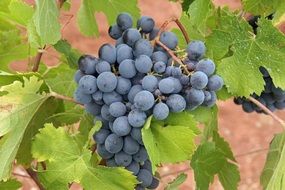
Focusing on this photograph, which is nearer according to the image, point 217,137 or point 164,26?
point 164,26

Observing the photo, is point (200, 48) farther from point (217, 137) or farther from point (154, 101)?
point (217, 137)

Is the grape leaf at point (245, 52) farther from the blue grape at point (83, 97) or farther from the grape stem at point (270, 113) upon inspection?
the blue grape at point (83, 97)

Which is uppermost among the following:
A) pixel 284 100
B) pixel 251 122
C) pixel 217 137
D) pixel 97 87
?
pixel 97 87

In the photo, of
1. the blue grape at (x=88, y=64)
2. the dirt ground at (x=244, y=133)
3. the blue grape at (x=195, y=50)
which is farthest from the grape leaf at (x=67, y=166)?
the dirt ground at (x=244, y=133)

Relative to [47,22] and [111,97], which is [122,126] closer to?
[111,97]

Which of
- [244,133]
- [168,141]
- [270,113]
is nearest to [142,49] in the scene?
[168,141]

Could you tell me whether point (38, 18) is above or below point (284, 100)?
above

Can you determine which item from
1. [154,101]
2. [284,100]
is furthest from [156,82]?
[284,100]
